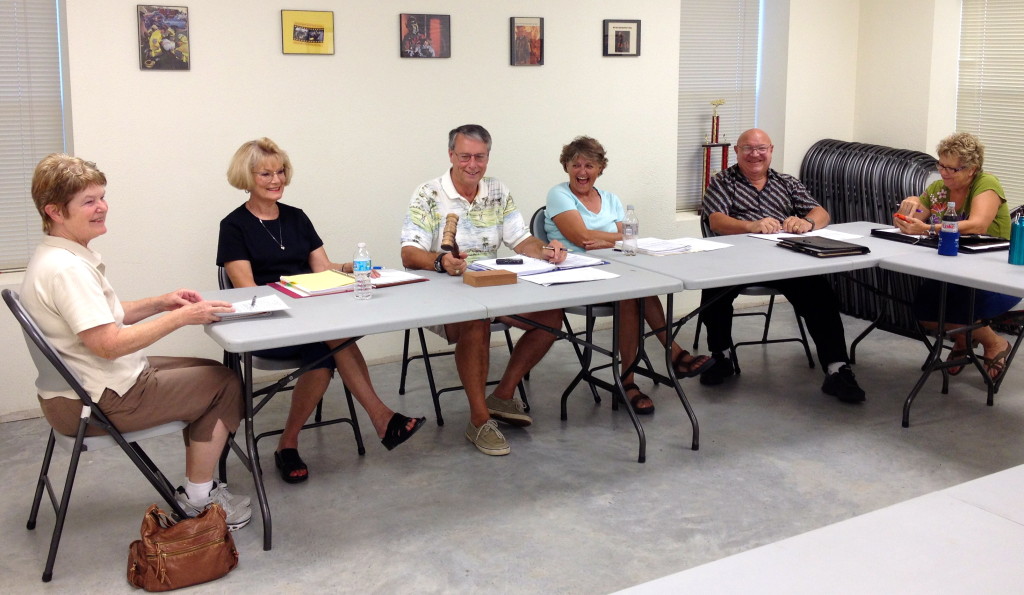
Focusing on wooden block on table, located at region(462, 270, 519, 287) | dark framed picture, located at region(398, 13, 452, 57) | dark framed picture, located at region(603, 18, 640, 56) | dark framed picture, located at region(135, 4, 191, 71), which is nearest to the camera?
wooden block on table, located at region(462, 270, 519, 287)

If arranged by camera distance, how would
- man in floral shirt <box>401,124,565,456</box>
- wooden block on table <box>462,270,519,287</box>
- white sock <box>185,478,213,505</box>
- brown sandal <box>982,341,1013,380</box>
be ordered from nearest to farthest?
white sock <box>185,478,213,505</box> < wooden block on table <box>462,270,519,287</box> < man in floral shirt <box>401,124,565,456</box> < brown sandal <box>982,341,1013,380</box>

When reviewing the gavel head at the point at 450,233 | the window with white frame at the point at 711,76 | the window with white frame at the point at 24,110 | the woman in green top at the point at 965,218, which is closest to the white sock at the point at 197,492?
the gavel head at the point at 450,233

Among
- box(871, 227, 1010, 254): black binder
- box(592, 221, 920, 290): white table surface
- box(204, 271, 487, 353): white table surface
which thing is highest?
box(871, 227, 1010, 254): black binder

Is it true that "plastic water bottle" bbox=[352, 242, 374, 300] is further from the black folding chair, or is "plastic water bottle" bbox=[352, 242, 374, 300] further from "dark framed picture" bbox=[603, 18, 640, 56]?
"dark framed picture" bbox=[603, 18, 640, 56]

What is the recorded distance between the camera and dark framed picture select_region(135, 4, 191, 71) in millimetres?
4203

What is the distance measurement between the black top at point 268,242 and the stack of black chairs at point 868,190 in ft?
10.3

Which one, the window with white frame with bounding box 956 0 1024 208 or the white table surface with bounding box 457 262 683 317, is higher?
the window with white frame with bounding box 956 0 1024 208

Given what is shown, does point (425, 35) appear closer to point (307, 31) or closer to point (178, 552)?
point (307, 31)

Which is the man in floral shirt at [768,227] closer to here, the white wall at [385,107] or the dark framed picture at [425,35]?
the white wall at [385,107]

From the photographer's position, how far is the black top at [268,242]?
360cm

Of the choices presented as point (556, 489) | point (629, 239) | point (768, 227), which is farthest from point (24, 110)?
point (768, 227)

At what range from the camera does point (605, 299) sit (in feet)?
11.0

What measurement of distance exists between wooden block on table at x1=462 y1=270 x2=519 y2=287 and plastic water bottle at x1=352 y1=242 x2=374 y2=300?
0.38m

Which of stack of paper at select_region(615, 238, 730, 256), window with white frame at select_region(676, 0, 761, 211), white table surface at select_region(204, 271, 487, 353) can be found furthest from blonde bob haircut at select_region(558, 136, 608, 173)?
window with white frame at select_region(676, 0, 761, 211)
